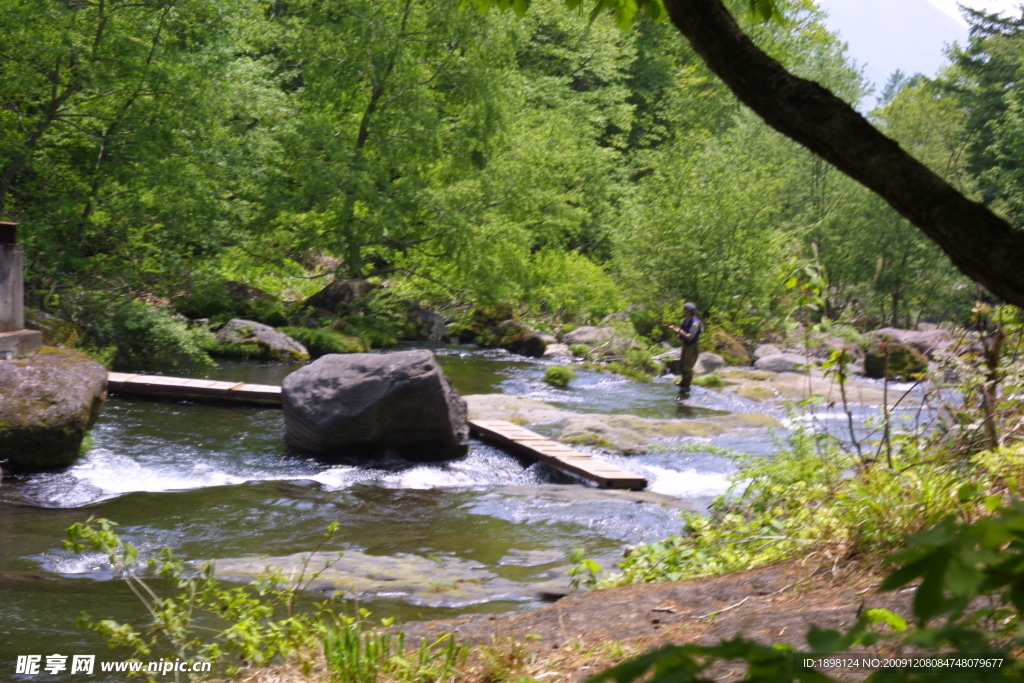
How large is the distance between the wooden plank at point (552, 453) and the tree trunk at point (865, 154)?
7911 mm

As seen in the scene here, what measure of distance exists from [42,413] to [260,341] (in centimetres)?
981

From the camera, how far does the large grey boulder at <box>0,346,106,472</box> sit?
30.8ft

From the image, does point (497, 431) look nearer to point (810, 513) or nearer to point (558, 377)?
point (558, 377)

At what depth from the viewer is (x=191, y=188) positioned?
55.2 feet

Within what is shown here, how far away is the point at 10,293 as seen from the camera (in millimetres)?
10359

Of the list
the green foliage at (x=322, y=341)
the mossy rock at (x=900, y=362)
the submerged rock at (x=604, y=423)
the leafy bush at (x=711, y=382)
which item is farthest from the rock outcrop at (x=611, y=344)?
the submerged rock at (x=604, y=423)

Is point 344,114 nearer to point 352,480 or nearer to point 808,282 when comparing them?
point 352,480

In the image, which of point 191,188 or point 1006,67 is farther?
point 1006,67

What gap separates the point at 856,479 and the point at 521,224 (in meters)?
20.3

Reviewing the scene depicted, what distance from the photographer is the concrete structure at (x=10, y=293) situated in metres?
10.3

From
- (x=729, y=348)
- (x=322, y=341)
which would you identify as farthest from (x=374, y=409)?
(x=729, y=348)

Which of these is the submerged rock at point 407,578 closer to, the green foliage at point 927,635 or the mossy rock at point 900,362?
the green foliage at point 927,635

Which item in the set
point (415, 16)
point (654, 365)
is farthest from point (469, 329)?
point (415, 16)

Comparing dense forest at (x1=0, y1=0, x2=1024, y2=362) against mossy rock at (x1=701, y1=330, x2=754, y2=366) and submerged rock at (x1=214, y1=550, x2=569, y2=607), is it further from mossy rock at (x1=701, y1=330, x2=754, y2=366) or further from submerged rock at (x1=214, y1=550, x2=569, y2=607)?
submerged rock at (x1=214, y1=550, x2=569, y2=607)
